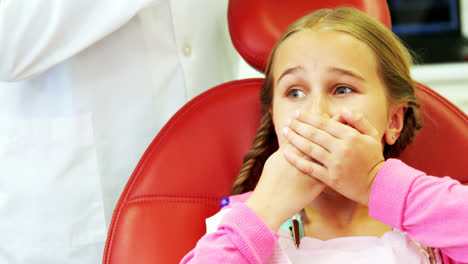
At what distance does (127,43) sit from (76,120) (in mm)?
211

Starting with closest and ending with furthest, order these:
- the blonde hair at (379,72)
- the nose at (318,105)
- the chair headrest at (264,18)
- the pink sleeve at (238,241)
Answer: the pink sleeve at (238,241), the nose at (318,105), the blonde hair at (379,72), the chair headrest at (264,18)

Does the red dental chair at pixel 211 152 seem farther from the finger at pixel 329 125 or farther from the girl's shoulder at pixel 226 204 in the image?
the finger at pixel 329 125

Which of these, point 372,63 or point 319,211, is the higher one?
point 372,63

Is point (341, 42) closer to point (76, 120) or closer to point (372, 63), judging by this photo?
point (372, 63)

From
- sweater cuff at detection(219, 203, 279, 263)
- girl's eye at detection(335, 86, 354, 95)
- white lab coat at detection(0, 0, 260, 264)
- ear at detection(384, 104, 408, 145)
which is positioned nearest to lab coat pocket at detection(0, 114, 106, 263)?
white lab coat at detection(0, 0, 260, 264)

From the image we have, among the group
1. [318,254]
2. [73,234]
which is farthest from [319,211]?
[73,234]

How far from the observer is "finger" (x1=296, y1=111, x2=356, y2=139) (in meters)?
0.85

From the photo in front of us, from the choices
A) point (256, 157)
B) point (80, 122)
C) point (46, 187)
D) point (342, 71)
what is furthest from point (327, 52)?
point (46, 187)

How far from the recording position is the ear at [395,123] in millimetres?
1030

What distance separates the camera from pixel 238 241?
2.60 feet

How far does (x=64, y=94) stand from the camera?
1.08 m

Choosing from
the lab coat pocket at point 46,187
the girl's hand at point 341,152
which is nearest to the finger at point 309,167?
the girl's hand at point 341,152

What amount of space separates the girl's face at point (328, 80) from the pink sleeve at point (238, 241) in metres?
0.21

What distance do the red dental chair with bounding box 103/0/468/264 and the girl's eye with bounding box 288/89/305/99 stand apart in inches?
6.0
